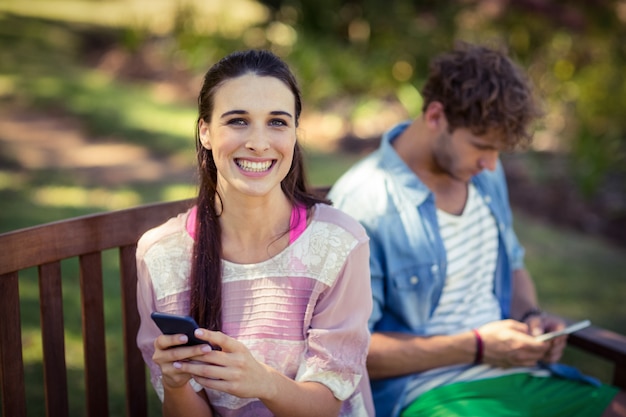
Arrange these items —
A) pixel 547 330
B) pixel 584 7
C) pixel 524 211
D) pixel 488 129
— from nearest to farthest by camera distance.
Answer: pixel 488 129, pixel 547 330, pixel 524 211, pixel 584 7

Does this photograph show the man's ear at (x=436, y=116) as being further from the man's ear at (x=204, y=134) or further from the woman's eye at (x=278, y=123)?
the man's ear at (x=204, y=134)

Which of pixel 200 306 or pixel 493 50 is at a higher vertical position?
pixel 493 50

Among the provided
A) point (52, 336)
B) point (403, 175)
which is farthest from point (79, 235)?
point (403, 175)

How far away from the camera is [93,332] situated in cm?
253

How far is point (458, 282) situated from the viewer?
2926 mm

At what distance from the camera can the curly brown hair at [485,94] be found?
2.82 metres

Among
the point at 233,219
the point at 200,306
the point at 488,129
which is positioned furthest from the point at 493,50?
the point at 200,306

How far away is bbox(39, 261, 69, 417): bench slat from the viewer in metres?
2.37

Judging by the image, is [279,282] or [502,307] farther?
[502,307]

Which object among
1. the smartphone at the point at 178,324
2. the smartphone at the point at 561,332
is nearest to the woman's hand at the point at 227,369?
the smartphone at the point at 178,324

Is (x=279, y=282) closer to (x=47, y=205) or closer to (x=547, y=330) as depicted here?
(x=547, y=330)

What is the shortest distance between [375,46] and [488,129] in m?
Answer: 7.23

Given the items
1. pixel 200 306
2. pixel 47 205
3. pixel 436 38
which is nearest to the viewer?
pixel 200 306

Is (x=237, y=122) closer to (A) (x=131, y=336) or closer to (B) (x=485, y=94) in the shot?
(A) (x=131, y=336)
